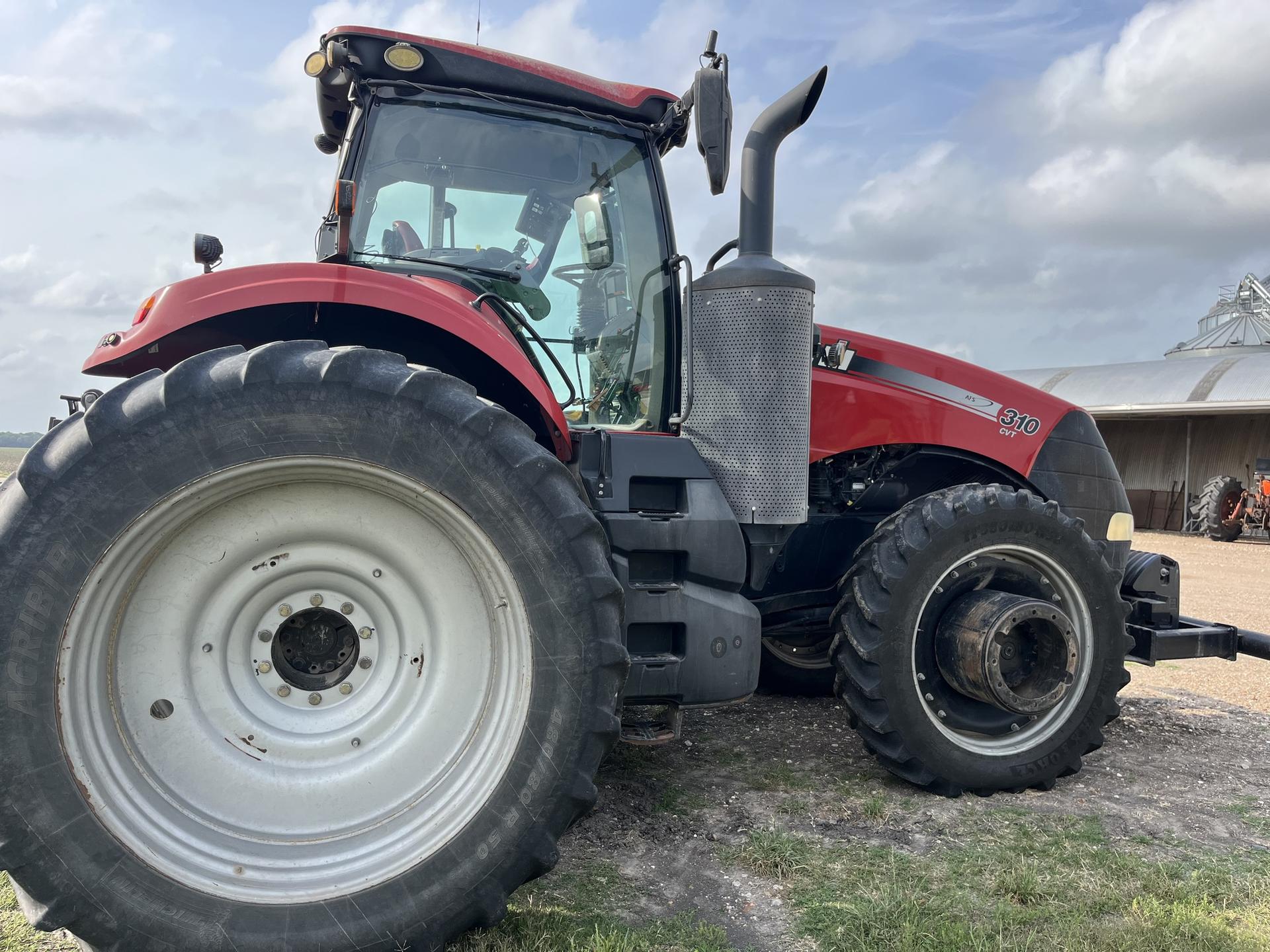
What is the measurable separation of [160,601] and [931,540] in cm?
247

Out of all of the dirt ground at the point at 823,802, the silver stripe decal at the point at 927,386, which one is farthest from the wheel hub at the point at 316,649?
the silver stripe decal at the point at 927,386

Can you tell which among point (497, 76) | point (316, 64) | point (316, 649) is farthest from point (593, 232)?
point (316, 649)

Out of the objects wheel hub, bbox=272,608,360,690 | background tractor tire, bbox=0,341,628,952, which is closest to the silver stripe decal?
background tractor tire, bbox=0,341,628,952

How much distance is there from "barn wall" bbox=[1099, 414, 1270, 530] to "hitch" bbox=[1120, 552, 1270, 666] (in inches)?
591

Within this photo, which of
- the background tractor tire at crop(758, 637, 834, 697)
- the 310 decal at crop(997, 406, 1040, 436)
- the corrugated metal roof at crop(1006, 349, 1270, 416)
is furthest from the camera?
the corrugated metal roof at crop(1006, 349, 1270, 416)

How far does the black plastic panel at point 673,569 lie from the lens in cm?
278

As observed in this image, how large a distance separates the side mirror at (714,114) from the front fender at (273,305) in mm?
858

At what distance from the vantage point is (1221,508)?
1497cm

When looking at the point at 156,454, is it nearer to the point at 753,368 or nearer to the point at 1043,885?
the point at 753,368

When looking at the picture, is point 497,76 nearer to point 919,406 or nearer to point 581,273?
point 581,273

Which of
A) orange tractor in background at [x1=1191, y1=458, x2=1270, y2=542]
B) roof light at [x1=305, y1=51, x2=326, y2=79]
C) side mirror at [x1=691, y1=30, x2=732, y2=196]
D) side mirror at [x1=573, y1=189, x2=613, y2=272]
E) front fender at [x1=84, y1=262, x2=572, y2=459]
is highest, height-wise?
roof light at [x1=305, y1=51, x2=326, y2=79]

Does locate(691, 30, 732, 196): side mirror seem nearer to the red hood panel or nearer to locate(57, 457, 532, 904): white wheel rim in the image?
the red hood panel

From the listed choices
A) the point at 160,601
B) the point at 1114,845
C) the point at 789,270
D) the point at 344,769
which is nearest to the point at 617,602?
the point at 344,769

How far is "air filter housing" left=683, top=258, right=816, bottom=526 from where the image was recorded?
9.91 feet
